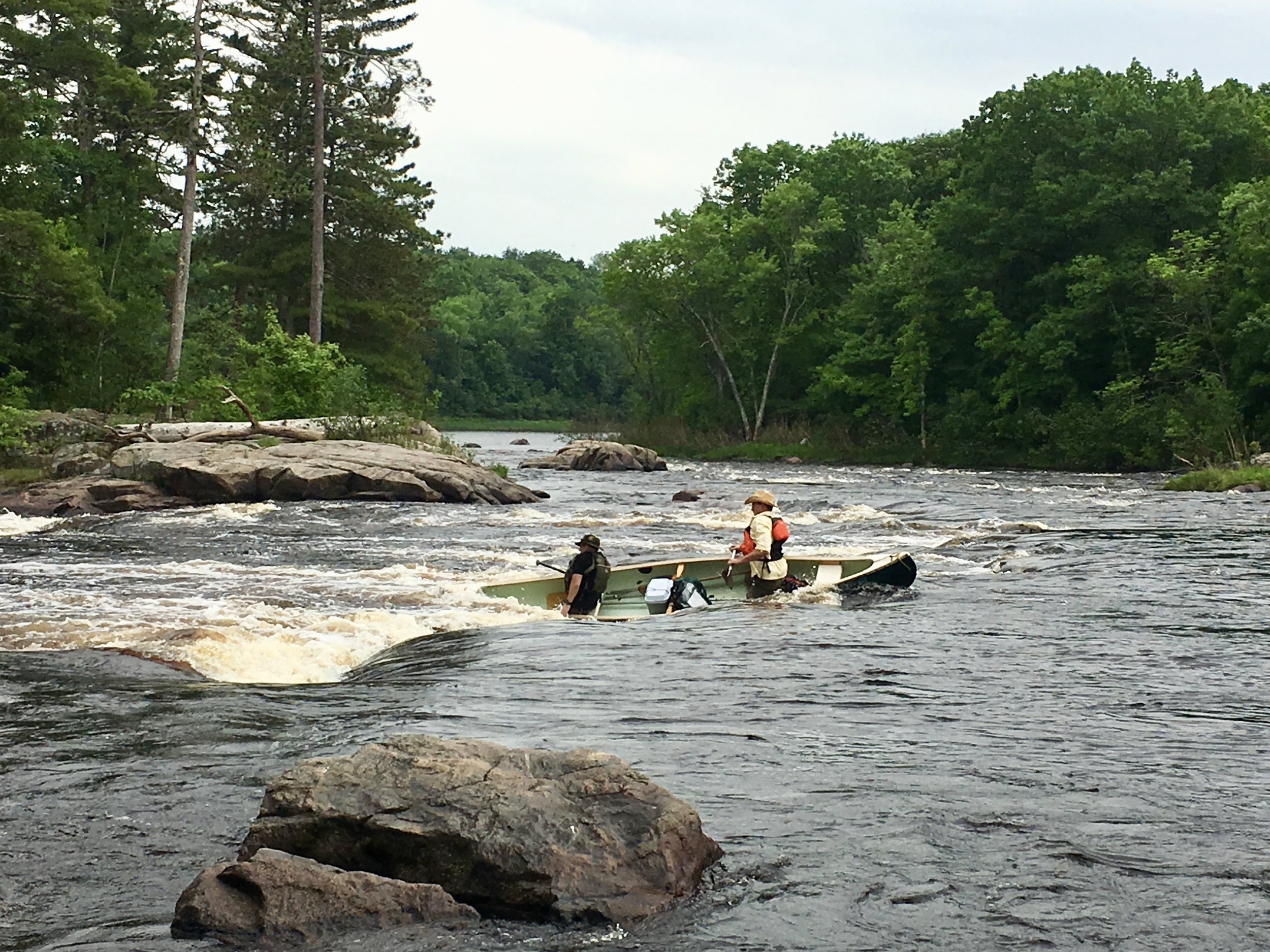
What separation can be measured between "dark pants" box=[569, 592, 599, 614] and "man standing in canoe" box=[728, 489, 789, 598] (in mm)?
1829

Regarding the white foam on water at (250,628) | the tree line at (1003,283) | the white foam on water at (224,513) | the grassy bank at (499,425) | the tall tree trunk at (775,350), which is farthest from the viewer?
the grassy bank at (499,425)

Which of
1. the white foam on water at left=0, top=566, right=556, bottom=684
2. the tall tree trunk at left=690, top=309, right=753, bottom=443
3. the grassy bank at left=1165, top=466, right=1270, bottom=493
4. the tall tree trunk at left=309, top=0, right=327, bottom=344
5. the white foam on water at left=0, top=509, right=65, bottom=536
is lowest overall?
the white foam on water at left=0, top=509, right=65, bottom=536

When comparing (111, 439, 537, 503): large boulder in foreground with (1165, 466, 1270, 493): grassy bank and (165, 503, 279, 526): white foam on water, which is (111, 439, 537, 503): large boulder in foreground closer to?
(165, 503, 279, 526): white foam on water

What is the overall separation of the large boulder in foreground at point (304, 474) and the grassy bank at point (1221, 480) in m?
14.8

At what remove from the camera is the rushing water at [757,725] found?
5.41 meters

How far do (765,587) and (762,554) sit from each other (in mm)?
413

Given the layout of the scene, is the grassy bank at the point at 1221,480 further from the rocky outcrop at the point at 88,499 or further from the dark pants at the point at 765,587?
the rocky outcrop at the point at 88,499

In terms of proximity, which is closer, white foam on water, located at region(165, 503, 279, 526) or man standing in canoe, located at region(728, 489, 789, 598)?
man standing in canoe, located at region(728, 489, 789, 598)

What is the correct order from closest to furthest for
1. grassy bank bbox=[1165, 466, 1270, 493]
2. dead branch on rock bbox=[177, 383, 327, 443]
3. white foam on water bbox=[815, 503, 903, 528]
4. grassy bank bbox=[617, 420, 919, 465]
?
1. white foam on water bbox=[815, 503, 903, 528]
2. dead branch on rock bbox=[177, 383, 327, 443]
3. grassy bank bbox=[1165, 466, 1270, 493]
4. grassy bank bbox=[617, 420, 919, 465]

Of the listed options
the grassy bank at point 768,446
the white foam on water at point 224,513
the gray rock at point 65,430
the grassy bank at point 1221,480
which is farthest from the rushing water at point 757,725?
the grassy bank at point 768,446

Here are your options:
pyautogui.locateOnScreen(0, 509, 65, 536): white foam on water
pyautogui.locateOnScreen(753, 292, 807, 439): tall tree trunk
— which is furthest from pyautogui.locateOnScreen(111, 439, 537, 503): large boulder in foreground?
pyautogui.locateOnScreen(753, 292, 807, 439): tall tree trunk

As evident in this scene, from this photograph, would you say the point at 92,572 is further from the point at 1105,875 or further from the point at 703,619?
the point at 1105,875

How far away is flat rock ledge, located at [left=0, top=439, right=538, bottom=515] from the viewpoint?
83.2ft

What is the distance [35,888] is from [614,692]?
15.7 ft
